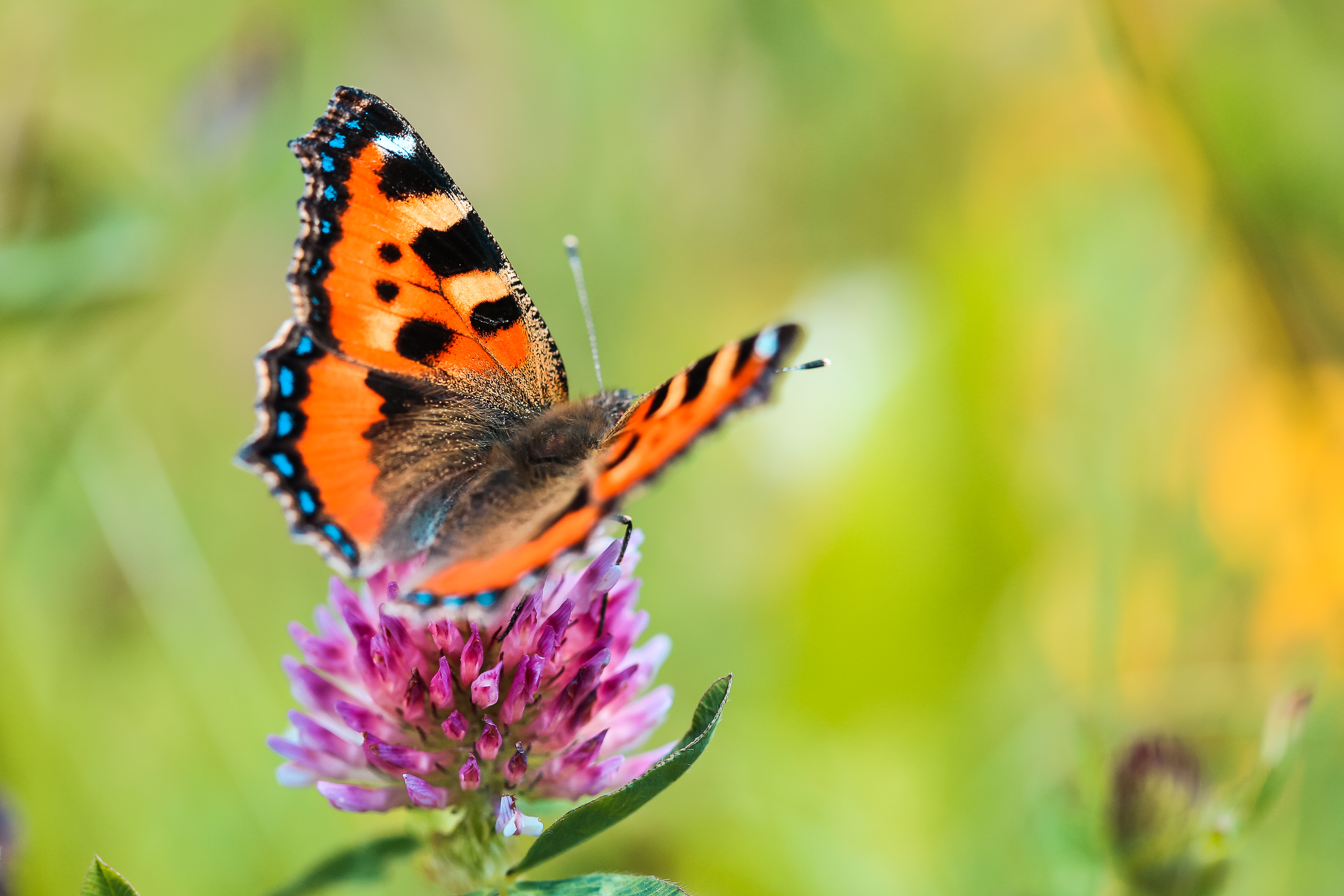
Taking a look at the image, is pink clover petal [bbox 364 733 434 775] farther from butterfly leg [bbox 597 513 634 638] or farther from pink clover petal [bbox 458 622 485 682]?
butterfly leg [bbox 597 513 634 638]

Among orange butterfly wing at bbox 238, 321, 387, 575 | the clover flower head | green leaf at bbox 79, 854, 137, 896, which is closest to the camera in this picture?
green leaf at bbox 79, 854, 137, 896

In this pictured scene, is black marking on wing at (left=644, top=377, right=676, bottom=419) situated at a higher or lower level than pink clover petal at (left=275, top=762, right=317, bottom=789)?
higher

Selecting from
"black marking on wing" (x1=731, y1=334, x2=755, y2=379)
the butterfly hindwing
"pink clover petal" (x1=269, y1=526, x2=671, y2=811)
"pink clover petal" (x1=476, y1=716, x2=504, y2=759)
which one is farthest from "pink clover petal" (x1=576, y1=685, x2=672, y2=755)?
the butterfly hindwing

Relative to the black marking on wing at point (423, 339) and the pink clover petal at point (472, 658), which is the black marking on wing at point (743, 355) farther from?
the black marking on wing at point (423, 339)

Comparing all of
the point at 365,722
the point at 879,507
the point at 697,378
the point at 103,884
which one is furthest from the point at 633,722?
the point at 879,507

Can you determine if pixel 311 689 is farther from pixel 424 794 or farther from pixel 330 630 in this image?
pixel 424 794

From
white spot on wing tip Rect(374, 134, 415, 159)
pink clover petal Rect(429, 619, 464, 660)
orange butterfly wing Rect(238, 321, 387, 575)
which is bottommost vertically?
pink clover petal Rect(429, 619, 464, 660)

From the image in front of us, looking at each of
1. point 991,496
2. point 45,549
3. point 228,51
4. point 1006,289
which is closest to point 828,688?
point 991,496
